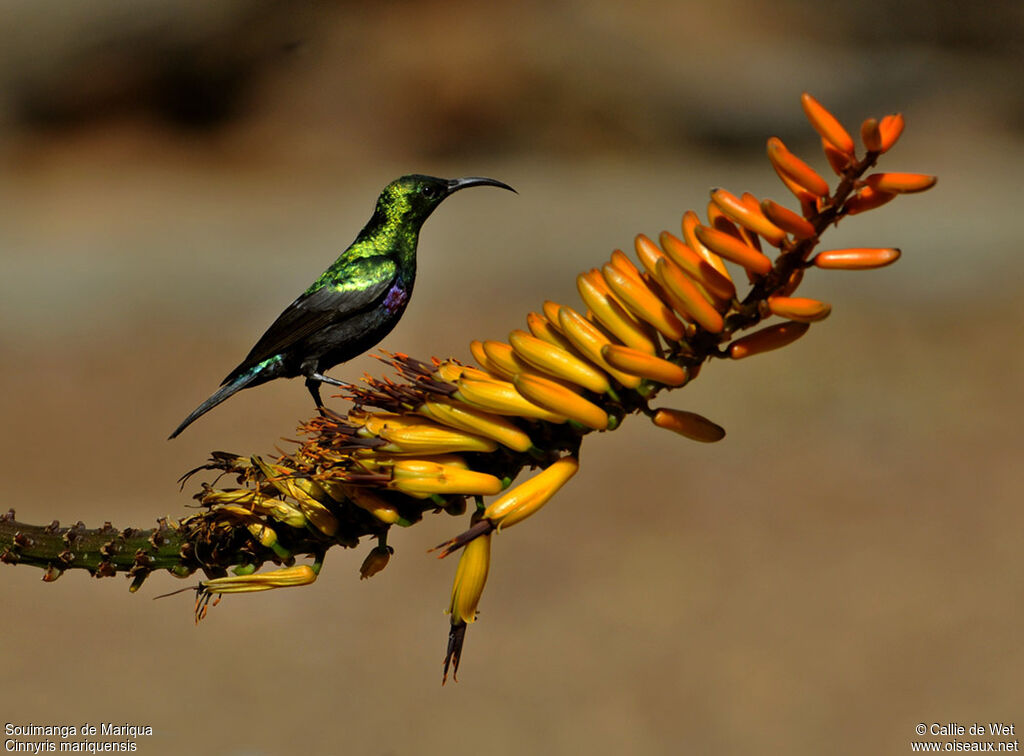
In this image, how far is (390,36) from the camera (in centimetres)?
664

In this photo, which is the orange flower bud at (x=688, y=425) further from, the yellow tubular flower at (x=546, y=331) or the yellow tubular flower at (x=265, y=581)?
the yellow tubular flower at (x=265, y=581)

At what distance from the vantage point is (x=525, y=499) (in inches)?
34.9

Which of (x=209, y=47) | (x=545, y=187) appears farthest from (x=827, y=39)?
(x=209, y=47)

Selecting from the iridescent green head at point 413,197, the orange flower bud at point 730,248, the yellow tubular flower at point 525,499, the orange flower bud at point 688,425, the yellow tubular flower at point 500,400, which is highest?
the iridescent green head at point 413,197

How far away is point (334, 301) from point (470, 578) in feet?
1.46

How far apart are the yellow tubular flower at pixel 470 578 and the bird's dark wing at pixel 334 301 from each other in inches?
16.3

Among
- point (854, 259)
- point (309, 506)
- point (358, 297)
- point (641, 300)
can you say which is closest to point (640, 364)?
point (641, 300)

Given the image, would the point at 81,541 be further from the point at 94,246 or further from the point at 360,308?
the point at 94,246

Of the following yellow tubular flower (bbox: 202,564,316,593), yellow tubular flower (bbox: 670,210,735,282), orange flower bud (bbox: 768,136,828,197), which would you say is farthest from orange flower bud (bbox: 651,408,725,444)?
yellow tubular flower (bbox: 202,564,316,593)

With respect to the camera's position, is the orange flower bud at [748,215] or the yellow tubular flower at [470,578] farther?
the yellow tubular flower at [470,578]

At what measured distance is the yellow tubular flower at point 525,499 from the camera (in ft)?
2.89

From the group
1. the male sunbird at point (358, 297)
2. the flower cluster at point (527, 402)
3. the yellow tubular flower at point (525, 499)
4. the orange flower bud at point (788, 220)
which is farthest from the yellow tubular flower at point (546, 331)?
the male sunbird at point (358, 297)

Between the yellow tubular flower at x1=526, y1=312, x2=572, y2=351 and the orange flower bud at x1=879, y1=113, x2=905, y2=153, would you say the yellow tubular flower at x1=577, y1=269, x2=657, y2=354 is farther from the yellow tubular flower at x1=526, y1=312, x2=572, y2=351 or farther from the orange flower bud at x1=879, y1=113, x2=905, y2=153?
the orange flower bud at x1=879, y1=113, x2=905, y2=153

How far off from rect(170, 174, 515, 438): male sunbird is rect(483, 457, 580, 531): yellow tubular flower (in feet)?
1.30
